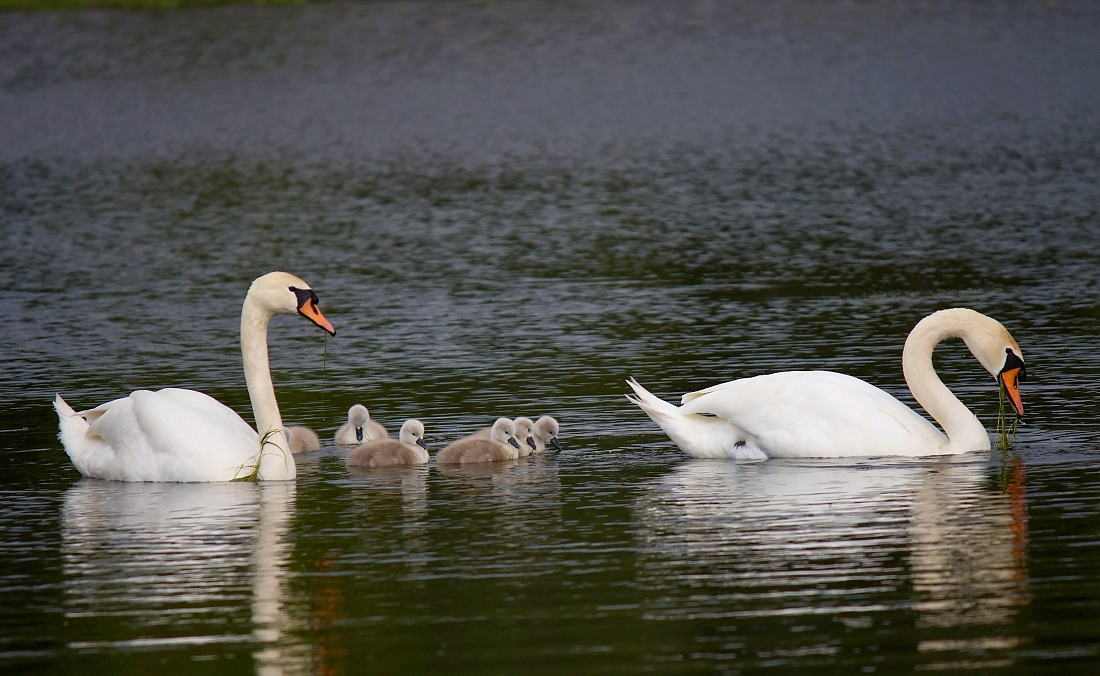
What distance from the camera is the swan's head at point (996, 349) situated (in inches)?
398

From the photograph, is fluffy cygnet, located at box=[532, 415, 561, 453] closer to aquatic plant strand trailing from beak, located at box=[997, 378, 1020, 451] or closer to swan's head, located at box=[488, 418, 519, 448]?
swan's head, located at box=[488, 418, 519, 448]

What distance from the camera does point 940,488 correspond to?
29.7 feet

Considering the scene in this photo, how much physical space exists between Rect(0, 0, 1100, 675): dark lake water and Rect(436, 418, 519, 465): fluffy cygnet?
0.12m

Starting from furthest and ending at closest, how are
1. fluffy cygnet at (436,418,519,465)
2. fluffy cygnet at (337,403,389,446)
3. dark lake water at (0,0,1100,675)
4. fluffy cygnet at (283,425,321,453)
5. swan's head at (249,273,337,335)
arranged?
fluffy cygnet at (283,425,321,453) < fluffy cygnet at (337,403,389,446) < fluffy cygnet at (436,418,519,465) < swan's head at (249,273,337,335) < dark lake water at (0,0,1100,675)

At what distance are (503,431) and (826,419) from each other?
75.4 inches

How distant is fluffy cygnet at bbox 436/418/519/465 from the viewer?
1018 centimetres

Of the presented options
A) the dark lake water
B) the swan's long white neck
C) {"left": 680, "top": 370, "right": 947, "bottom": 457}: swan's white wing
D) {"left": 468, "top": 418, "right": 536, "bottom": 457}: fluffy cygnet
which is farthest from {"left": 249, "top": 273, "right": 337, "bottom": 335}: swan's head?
the swan's long white neck

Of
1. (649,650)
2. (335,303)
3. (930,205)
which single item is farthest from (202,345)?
(930,205)

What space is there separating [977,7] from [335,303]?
27.4 meters

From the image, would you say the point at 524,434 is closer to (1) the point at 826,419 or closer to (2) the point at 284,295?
(2) the point at 284,295

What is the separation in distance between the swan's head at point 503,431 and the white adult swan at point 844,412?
0.81 meters

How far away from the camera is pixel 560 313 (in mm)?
16016

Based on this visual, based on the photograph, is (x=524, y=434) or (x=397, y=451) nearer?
(x=397, y=451)

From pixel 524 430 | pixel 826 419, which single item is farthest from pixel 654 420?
pixel 826 419
